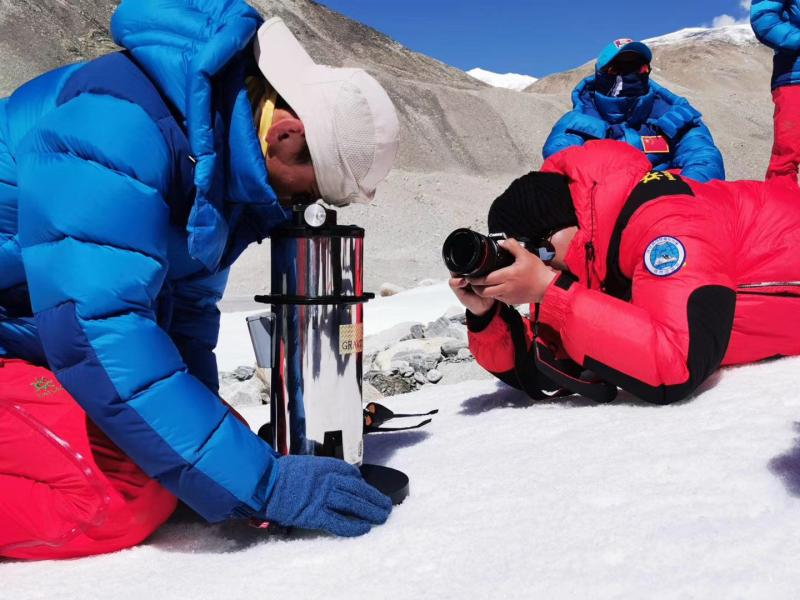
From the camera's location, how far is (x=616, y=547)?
3.67 feet

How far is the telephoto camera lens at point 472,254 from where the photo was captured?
1698 mm

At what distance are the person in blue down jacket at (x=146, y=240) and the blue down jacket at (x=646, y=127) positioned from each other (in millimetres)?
2922

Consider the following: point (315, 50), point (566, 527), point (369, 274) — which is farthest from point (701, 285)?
point (315, 50)

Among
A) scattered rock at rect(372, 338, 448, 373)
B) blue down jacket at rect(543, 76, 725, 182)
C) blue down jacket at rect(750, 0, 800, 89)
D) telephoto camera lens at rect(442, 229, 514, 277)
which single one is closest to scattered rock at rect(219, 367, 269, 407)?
scattered rock at rect(372, 338, 448, 373)

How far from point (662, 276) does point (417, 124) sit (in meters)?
19.7

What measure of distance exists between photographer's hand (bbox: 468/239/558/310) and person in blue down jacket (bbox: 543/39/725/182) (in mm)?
2454

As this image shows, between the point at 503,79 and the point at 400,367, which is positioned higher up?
the point at 503,79

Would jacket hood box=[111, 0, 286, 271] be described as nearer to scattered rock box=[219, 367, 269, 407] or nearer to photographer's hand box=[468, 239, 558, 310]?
photographer's hand box=[468, 239, 558, 310]

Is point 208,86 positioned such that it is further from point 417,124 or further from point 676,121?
point 417,124

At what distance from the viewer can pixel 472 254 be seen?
171 centimetres

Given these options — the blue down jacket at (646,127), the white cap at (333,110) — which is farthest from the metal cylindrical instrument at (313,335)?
the blue down jacket at (646,127)

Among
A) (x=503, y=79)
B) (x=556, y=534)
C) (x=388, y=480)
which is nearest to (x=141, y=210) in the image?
(x=388, y=480)

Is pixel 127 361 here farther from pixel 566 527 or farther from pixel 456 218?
pixel 456 218

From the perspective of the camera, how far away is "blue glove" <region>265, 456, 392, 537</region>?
1.24m
